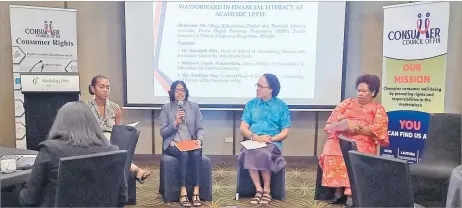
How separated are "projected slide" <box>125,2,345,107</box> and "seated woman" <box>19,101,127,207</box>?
104 inches

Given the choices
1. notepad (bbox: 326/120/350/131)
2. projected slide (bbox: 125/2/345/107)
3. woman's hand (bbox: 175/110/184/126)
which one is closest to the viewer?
notepad (bbox: 326/120/350/131)

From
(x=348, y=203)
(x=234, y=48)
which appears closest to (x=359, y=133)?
(x=348, y=203)

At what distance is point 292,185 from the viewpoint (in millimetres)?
3930

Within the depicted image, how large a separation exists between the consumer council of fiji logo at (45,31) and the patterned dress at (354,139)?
3.31 meters

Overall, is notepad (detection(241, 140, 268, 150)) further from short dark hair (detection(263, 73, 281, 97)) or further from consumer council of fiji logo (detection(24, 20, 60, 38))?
consumer council of fiji logo (detection(24, 20, 60, 38))

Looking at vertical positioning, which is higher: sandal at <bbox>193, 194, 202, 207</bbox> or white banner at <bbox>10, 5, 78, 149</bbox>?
white banner at <bbox>10, 5, 78, 149</bbox>

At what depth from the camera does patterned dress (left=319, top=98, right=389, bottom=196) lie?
3.15 metres

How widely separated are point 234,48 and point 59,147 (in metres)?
2.96

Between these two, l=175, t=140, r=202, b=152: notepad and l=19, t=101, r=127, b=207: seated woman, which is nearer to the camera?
l=19, t=101, r=127, b=207: seated woman

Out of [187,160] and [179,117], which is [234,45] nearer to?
[179,117]

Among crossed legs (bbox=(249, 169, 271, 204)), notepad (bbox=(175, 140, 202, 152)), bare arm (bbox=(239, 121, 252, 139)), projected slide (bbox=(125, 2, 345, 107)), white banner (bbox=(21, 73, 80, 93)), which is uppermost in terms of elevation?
projected slide (bbox=(125, 2, 345, 107))

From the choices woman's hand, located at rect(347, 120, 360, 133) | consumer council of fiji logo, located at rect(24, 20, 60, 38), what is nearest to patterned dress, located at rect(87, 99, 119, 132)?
consumer council of fiji logo, located at rect(24, 20, 60, 38)

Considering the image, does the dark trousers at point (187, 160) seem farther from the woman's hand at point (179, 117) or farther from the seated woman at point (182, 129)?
the woman's hand at point (179, 117)

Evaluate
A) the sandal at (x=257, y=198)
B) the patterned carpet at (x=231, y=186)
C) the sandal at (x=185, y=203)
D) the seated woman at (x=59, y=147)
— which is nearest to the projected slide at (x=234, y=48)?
the patterned carpet at (x=231, y=186)
